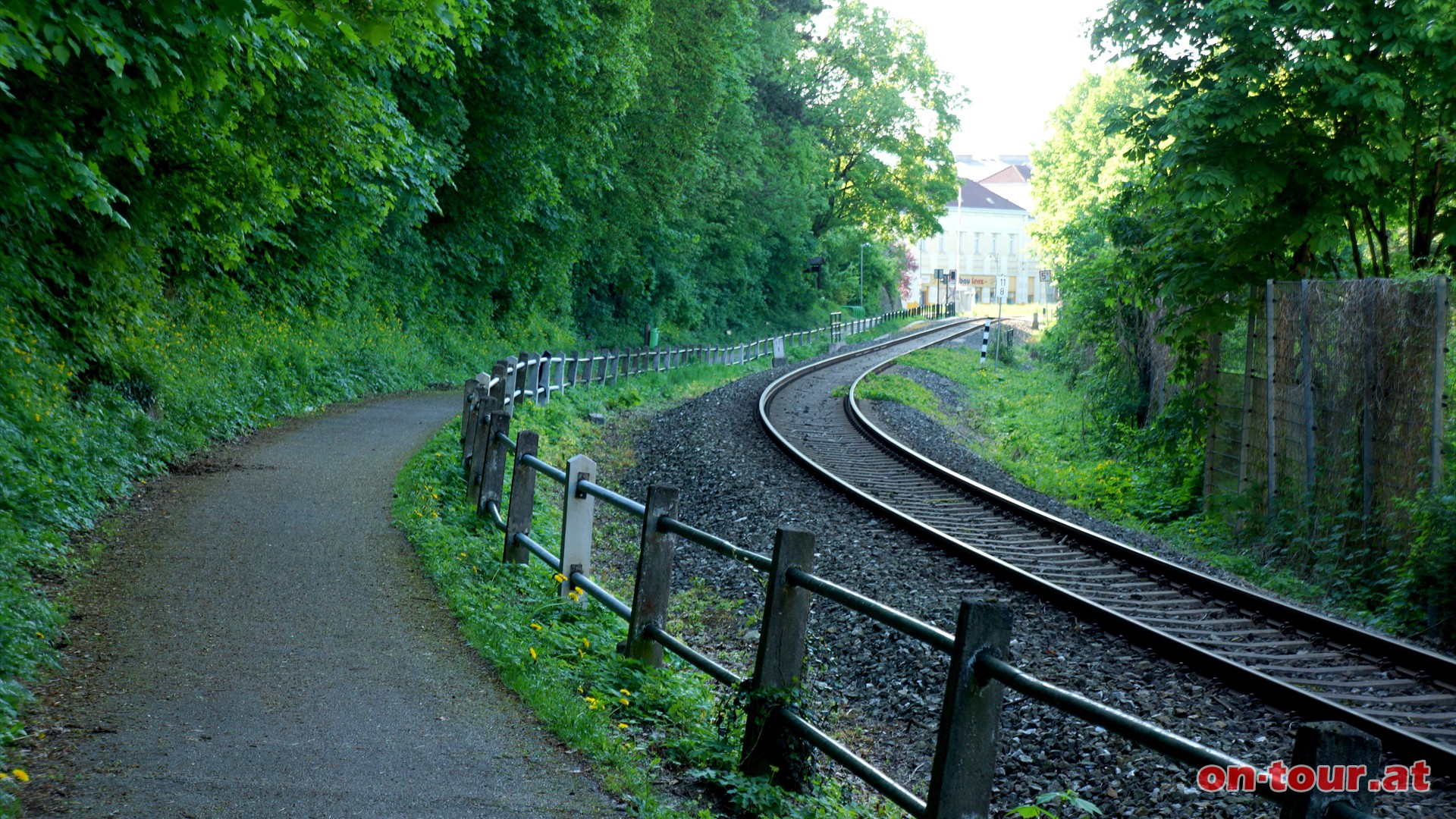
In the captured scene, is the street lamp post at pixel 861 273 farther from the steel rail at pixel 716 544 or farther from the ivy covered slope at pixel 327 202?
the steel rail at pixel 716 544

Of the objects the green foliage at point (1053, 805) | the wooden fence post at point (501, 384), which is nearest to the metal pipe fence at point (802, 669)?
the green foliage at point (1053, 805)

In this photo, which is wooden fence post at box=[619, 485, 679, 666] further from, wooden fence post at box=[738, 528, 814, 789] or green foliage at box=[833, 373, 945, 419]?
green foliage at box=[833, 373, 945, 419]

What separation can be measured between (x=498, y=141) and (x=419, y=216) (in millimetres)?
4607

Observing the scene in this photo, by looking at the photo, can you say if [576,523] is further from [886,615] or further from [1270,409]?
[1270,409]

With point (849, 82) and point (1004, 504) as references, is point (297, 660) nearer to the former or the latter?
point (1004, 504)

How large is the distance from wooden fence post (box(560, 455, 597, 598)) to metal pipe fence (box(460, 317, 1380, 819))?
1cm

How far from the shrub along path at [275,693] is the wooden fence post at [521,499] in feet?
2.57

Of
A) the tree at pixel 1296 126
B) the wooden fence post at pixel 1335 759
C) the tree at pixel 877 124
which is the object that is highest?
the tree at pixel 877 124

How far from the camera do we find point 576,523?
7.49m

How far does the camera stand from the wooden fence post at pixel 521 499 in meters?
8.57

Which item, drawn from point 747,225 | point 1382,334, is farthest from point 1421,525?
point 747,225

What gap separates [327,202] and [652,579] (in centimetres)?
1029

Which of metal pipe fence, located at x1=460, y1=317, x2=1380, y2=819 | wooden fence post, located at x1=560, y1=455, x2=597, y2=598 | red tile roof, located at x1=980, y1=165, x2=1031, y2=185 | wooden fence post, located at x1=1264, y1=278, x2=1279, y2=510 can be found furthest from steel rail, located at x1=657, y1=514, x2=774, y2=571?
red tile roof, located at x1=980, y1=165, x2=1031, y2=185

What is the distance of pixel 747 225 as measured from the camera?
1650 inches
